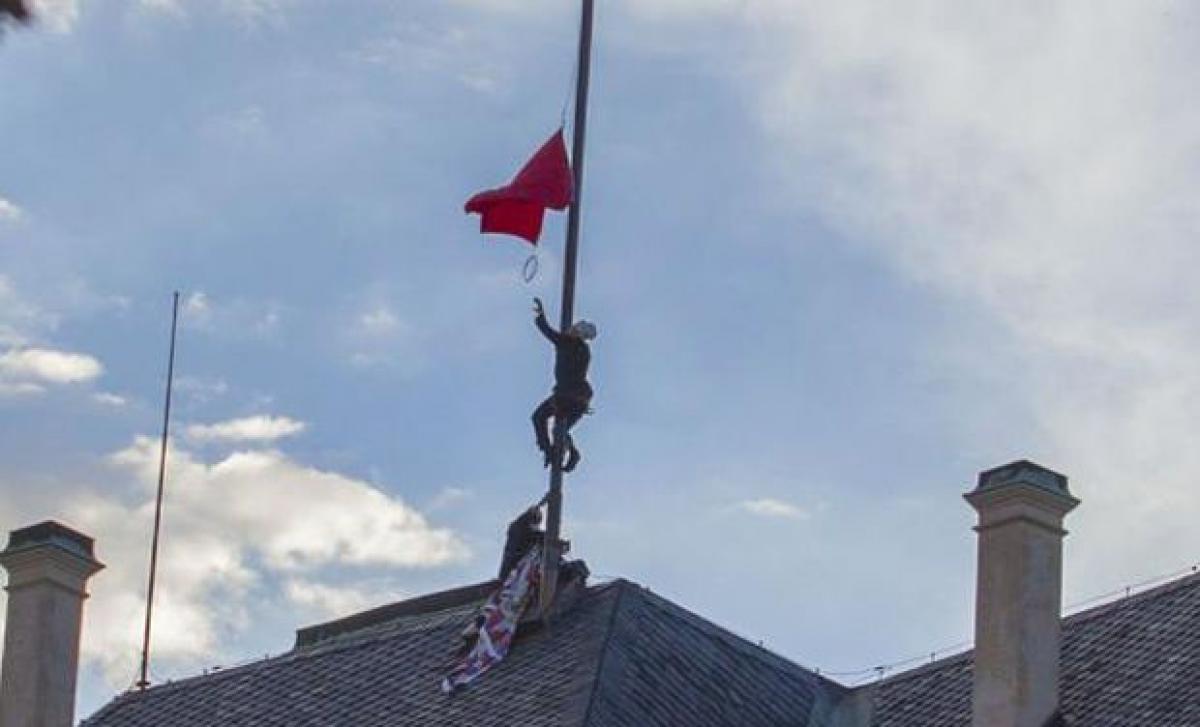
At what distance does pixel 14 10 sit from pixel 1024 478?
19274mm

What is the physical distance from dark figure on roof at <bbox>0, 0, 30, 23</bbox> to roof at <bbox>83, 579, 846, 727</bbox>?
756 inches

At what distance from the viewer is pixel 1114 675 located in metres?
28.7

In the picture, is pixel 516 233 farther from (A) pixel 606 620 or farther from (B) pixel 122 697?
(B) pixel 122 697

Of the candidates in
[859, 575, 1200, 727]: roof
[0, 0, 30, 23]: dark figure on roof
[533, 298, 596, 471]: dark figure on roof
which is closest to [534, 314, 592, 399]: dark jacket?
[533, 298, 596, 471]: dark figure on roof

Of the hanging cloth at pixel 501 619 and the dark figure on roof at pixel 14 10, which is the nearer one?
the dark figure on roof at pixel 14 10

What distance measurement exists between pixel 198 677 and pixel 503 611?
5462 mm

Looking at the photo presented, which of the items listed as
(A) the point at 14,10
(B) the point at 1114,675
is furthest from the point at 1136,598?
(A) the point at 14,10

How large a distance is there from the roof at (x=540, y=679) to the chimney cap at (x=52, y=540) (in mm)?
2484

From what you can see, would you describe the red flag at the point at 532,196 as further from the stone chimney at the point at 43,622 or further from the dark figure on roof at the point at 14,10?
the dark figure on roof at the point at 14,10

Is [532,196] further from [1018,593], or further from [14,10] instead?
[14,10]

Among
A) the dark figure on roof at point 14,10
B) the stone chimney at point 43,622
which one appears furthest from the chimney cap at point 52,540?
the dark figure on roof at point 14,10

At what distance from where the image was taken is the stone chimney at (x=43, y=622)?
31.8m

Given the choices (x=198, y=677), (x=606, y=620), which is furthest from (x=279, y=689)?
(x=606, y=620)

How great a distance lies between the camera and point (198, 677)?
114ft
